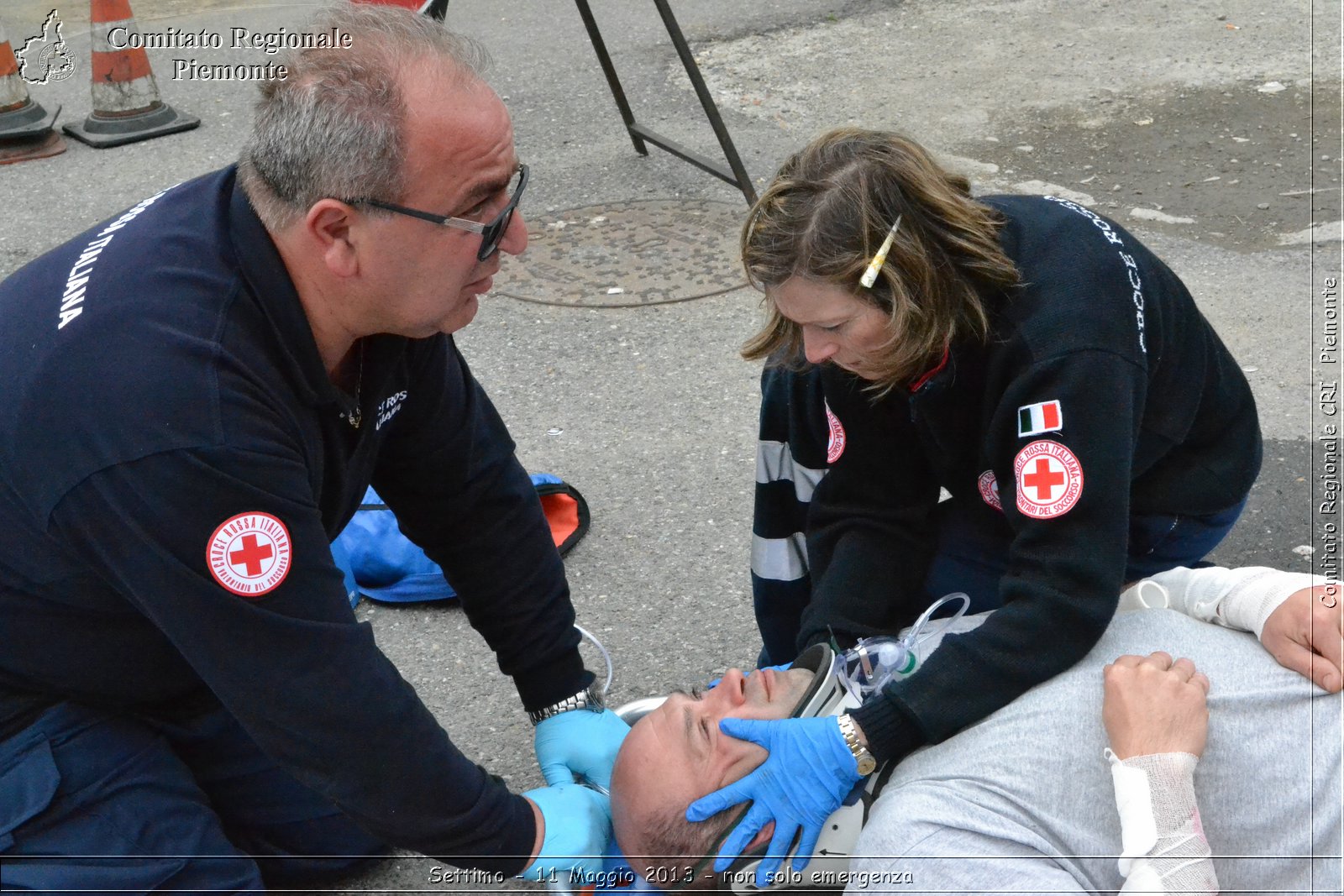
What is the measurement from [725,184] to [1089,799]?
3.98 metres

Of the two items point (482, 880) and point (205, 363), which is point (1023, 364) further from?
point (482, 880)

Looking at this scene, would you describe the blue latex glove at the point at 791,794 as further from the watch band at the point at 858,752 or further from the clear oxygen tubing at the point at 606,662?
the clear oxygen tubing at the point at 606,662

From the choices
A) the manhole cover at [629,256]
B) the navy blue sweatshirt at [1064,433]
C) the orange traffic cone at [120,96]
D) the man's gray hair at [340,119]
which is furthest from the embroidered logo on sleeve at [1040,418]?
the orange traffic cone at [120,96]

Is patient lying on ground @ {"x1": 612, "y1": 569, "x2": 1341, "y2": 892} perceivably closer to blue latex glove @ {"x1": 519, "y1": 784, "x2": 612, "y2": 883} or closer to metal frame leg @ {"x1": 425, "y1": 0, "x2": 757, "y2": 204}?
blue latex glove @ {"x1": 519, "y1": 784, "x2": 612, "y2": 883}

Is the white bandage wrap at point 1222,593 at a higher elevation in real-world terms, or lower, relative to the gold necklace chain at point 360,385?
lower

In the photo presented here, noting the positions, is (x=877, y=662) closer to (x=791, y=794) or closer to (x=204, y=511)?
(x=791, y=794)

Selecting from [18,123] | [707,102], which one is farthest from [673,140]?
[18,123]

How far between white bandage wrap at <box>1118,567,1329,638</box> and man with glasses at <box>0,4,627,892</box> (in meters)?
1.10

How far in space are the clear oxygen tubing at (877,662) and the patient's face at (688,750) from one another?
7 cm

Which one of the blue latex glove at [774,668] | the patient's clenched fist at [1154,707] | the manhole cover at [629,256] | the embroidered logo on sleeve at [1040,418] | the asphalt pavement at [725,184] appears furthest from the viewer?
the manhole cover at [629,256]

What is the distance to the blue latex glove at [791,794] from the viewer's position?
2.15 meters

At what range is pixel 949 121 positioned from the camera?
5957 millimetres

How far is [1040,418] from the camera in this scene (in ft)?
6.85

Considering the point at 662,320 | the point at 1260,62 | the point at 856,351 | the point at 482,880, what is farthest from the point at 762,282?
the point at 1260,62
